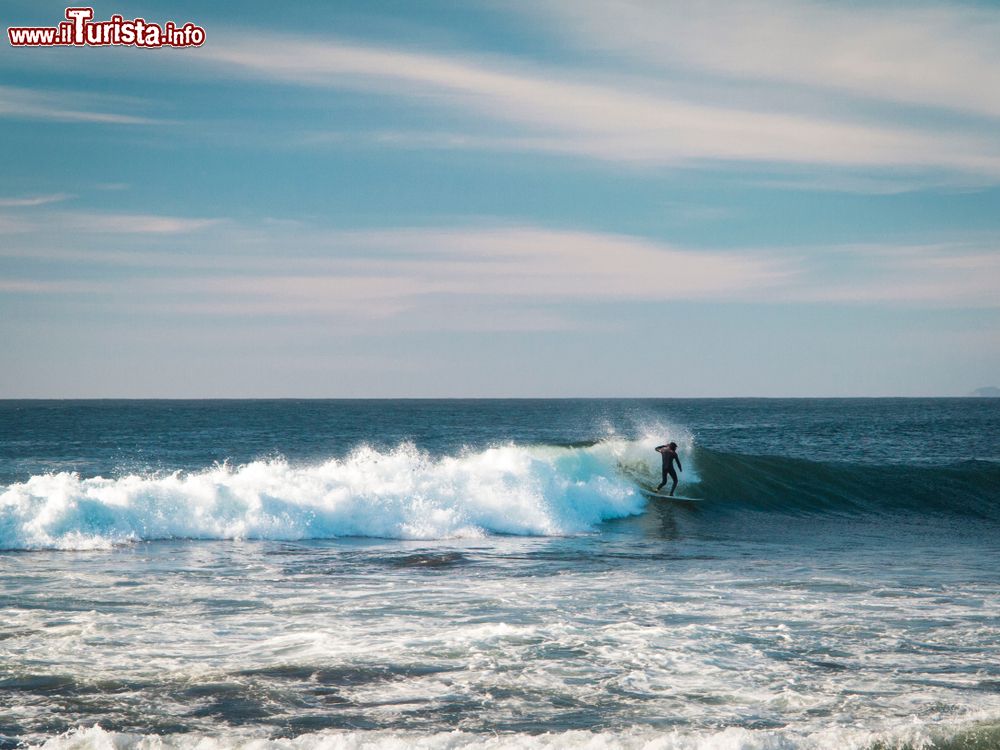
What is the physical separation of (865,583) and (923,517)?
42.8 feet

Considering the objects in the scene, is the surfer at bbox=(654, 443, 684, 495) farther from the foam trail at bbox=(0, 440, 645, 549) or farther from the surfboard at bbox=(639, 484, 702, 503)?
the foam trail at bbox=(0, 440, 645, 549)

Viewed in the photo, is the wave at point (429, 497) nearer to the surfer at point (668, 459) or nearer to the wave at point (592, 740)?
the surfer at point (668, 459)

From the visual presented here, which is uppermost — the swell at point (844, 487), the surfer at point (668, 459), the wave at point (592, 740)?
the surfer at point (668, 459)

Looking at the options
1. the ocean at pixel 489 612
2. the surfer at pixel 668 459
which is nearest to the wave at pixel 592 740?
the ocean at pixel 489 612

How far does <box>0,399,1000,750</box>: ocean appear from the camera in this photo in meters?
7.88

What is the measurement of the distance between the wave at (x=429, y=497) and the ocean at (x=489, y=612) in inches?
3.1

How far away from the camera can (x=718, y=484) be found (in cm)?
2791

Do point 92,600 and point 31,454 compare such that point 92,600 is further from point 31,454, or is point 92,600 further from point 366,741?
point 31,454

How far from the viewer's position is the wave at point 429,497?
19031 millimetres

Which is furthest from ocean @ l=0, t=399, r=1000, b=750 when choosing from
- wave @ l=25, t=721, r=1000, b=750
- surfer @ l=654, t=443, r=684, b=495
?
surfer @ l=654, t=443, r=684, b=495

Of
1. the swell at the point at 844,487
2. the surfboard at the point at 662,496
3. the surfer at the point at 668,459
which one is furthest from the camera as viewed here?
the swell at the point at 844,487

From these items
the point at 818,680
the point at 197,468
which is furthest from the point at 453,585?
the point at 197,468

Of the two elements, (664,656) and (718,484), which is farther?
(718,484)

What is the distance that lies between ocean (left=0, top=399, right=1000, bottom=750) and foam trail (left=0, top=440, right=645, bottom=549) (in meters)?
0.07
